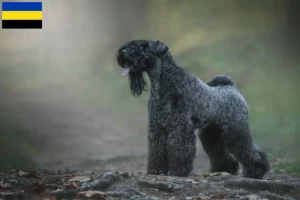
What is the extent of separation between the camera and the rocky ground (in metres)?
4.51

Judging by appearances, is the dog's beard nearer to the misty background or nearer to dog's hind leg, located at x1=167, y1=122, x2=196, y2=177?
dog's hind leg, located at x1=167, y1=122, x2=196, y2=177

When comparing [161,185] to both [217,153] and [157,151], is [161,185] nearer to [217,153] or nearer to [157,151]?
[157,151]

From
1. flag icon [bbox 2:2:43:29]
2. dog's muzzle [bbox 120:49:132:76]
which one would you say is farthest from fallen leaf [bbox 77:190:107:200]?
flag icon [bbox 2:2:43:29]

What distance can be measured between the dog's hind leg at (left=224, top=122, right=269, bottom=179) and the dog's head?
1189 millimetres

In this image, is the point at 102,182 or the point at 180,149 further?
the point at 180,149

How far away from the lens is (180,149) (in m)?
5.10

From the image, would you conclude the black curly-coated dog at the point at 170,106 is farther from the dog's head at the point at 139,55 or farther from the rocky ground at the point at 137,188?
the rocky ground at the point at 137,188

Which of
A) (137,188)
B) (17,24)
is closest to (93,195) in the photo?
(137,188)

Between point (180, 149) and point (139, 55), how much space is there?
104 centimetres

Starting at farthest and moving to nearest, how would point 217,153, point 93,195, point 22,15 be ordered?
point 22,15, point 217,153, point 93,195

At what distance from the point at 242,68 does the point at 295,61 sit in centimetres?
73

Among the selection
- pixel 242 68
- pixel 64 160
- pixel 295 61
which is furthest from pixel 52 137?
pixel 295 61

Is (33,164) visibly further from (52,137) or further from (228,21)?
(228,21)

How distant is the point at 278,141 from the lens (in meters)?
6.89
